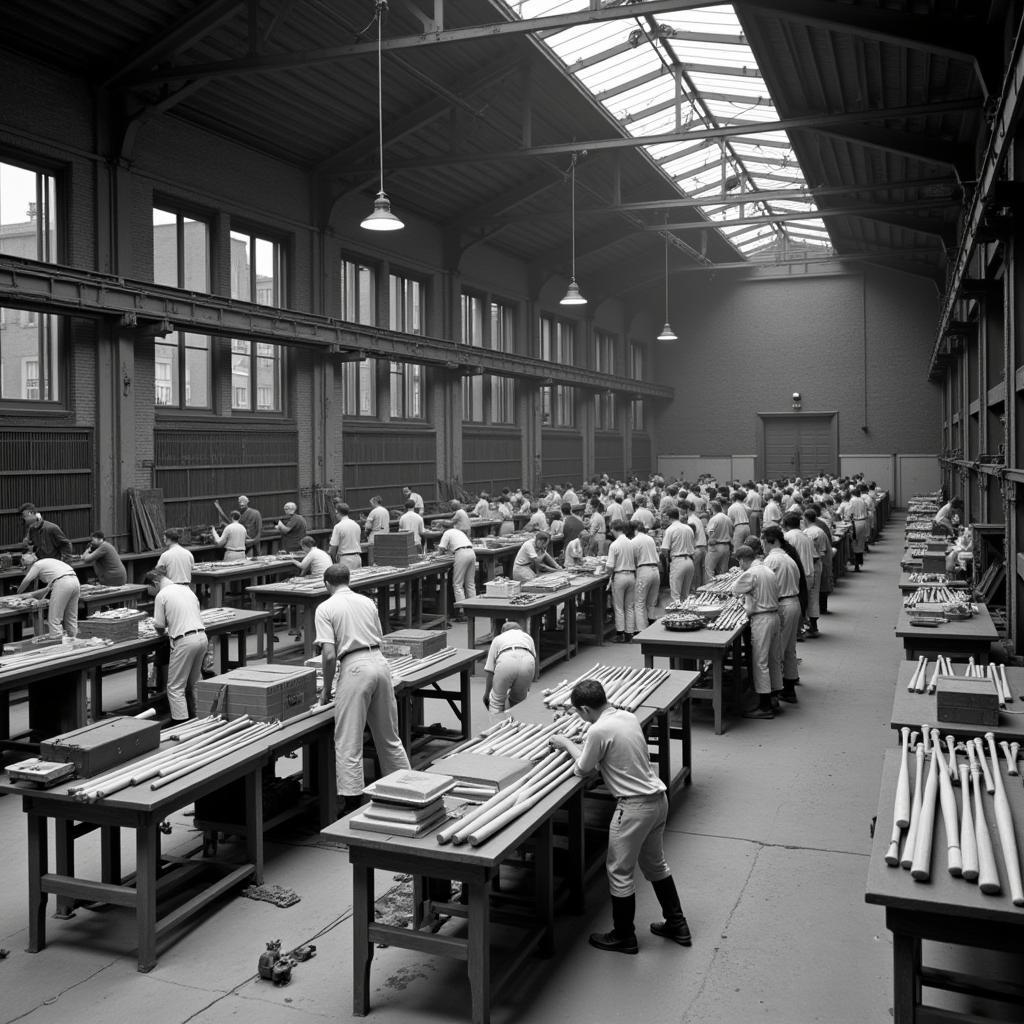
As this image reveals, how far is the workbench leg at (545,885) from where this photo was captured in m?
5.38

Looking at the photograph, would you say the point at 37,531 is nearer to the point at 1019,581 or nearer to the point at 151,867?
the point at 151,867

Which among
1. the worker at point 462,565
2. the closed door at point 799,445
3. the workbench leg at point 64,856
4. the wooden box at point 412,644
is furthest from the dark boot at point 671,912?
the closed door at point 799,445

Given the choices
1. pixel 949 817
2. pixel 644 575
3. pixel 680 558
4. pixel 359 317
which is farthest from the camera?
pixel 359 317

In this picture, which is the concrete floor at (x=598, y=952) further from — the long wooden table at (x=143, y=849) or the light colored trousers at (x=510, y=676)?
→ the light colored trousers at (x=510, y=676)

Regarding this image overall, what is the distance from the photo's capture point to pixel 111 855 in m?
6.06

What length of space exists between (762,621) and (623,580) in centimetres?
404

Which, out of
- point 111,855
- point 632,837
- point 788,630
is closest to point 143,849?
point 111,855

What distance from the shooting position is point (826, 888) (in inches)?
242

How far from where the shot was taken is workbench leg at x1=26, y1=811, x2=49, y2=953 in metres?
5.57

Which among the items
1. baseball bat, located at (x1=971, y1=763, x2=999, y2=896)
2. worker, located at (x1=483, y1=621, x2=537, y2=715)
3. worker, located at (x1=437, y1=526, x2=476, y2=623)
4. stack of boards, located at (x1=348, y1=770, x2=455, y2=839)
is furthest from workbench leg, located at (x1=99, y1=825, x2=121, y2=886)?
worker, located at (x1=437, y1=526, x2=476, y2=623)

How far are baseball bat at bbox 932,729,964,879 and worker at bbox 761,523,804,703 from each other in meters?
4.82

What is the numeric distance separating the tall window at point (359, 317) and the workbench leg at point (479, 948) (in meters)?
17.5

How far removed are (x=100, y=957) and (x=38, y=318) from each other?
452 inches

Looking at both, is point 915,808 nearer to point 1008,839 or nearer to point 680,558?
point 1008,839
